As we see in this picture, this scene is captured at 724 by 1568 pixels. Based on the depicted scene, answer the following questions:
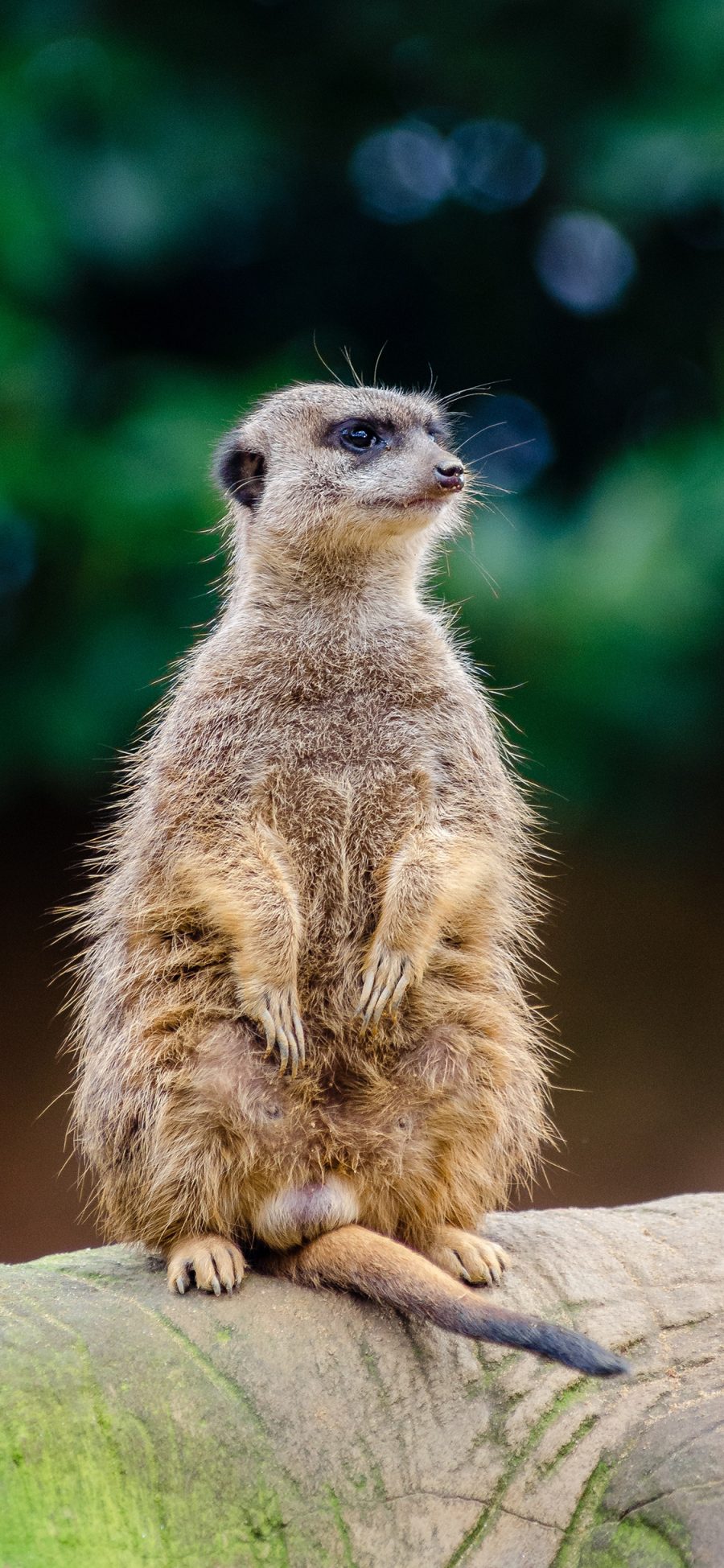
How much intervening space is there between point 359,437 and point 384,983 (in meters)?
1.14

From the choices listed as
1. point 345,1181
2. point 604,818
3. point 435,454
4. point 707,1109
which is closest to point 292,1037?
point 345,1181

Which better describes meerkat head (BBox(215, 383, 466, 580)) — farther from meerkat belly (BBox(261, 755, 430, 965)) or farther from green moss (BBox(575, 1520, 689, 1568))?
green moss (BBox(575, 1520, 689, 1568))

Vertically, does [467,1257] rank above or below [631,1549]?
above

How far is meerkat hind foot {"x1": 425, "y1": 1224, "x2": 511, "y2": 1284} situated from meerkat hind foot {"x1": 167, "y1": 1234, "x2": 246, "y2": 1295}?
341mm

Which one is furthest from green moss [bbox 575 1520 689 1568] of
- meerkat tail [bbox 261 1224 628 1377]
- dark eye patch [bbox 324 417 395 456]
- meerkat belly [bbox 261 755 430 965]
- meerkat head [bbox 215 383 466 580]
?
dark eye patch [bbox 324 417 395 456]

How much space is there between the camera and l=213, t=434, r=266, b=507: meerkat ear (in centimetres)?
305

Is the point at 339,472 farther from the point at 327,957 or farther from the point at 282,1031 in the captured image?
the point at 282,1031

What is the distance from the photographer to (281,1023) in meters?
2.33

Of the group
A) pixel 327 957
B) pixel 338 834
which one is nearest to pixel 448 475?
pixel 338 834

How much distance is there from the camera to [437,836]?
2.47m

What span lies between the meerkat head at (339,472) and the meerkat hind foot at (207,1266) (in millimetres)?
1255

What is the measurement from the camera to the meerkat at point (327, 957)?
2324 mm

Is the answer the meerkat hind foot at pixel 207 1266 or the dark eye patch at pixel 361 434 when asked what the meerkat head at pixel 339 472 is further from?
the meerkat hind foot at pixel 207 1266

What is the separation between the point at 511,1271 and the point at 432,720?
0.96 meters
